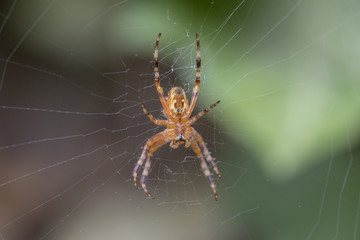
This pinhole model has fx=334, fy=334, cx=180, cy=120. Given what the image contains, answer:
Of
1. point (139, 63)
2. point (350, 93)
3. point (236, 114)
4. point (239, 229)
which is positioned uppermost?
point (139, 63)

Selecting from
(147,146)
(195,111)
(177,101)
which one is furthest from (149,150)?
(195,111)

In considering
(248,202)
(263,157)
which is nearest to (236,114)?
(263,157)

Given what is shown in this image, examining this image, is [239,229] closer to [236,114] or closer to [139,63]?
[236,114]

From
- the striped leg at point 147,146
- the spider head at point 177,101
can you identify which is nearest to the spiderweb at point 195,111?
the spider head at point 177,101

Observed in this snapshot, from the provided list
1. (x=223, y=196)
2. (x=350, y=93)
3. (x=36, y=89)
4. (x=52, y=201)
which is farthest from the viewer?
(x=36, y=89)

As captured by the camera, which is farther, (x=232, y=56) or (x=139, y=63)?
(x=139, y=63)

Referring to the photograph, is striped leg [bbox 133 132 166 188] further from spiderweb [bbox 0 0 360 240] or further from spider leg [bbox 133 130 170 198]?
spiderweb [bbox 0 0 360 240]
